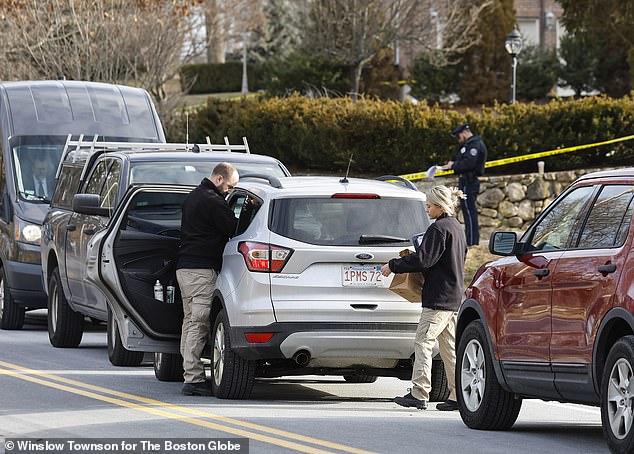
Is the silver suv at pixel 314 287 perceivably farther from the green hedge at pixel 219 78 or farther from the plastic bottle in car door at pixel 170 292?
the green hedge at pixel 219 78

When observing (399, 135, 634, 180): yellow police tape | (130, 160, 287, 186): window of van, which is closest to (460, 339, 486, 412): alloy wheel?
(130, 160, 287, 186): window of van

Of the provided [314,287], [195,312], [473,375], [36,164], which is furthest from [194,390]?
[36,164]

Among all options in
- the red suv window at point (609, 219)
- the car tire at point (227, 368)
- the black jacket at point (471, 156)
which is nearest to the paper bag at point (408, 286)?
the car tire at point (227, 368)

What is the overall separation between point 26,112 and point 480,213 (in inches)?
352

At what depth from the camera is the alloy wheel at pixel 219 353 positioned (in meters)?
11.7

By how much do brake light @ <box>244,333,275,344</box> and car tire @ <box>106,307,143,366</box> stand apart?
10.3 feet

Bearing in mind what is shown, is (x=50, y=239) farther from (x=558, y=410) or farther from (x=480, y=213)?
(x=480, y=213)

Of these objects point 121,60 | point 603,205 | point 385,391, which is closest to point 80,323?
point 385,391

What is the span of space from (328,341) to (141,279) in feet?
7.66

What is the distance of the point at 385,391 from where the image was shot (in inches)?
516

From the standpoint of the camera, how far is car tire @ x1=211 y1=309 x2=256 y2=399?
1160 cm

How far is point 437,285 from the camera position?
11.5 meters

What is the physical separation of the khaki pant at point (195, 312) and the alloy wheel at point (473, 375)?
245 cm

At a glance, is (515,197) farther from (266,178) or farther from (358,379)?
(266,178)
